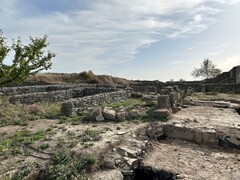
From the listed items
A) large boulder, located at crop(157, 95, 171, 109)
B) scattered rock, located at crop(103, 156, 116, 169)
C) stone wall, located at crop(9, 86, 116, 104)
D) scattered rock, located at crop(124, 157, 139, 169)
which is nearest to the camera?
scattered rock, located at crop(103, 156, 116, 169)

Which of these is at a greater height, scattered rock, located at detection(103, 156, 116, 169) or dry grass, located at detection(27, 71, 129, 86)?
dry grass, located at detection(27, 71, 129, 86)

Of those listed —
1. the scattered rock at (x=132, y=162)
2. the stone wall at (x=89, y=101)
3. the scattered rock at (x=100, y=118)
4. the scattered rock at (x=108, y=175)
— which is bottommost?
the scattered rock at (x=108, y=175)

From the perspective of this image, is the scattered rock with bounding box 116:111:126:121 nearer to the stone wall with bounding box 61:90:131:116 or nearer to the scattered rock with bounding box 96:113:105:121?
the scattered rock with bounding box 96:113:105:121

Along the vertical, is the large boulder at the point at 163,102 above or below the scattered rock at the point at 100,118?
above

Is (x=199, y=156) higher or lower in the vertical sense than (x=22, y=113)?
lower

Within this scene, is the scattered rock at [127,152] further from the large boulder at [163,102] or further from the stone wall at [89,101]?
the stone wall at [89,101]

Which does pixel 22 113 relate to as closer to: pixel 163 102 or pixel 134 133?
pixel 134 133

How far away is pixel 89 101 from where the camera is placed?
14219 millimetres

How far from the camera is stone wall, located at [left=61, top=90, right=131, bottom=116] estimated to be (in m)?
12.7

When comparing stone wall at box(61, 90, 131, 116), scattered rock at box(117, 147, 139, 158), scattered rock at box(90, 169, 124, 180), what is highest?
stone wall at box(61, 90, 131, 116)

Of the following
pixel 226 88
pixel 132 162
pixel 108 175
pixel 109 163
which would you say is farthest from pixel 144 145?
pixel 226 88

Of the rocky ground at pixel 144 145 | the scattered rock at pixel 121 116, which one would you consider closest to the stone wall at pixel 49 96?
the rocky ground at pixel 144 145

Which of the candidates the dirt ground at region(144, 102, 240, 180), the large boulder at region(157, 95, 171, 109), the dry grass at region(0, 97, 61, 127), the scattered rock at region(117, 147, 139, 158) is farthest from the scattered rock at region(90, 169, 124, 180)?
the large boulder at region(157, 95, 171, 109)

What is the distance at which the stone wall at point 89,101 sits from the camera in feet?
41.5
